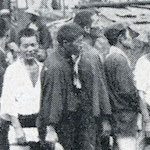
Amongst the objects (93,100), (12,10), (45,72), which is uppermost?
(45,72)

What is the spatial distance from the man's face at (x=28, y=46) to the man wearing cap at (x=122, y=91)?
93cm

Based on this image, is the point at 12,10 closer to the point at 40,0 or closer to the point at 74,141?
the point at 40,0

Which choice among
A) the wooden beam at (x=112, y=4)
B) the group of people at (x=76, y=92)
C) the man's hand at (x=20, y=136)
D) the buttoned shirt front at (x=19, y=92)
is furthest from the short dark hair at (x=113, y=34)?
Answer: the wooden beam at (x=112, y=4)

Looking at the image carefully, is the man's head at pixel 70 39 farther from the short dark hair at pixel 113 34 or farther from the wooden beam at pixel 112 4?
the wooden beam at pixel 112 4

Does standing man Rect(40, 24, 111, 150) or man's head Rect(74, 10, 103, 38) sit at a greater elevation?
man's head Rect(74, 10, 103, 38)

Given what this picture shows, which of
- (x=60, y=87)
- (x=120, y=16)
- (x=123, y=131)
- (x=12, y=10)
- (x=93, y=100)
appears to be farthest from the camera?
(x=12, y=10)

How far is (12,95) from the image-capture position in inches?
203

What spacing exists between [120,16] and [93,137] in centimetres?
801

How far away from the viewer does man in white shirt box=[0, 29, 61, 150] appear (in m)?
5.12

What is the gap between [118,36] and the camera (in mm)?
6055

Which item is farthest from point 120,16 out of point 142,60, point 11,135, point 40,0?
point 11,135

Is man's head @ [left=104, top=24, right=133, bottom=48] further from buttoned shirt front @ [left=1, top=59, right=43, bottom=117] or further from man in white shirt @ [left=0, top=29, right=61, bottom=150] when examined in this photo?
buttoned shirt front @ [left=1, top=59, right=43, bottom=117]

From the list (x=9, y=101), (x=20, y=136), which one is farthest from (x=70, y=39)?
(x=20, y=136)

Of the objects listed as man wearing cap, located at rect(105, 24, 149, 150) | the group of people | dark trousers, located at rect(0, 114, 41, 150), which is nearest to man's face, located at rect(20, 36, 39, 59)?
the group of people
